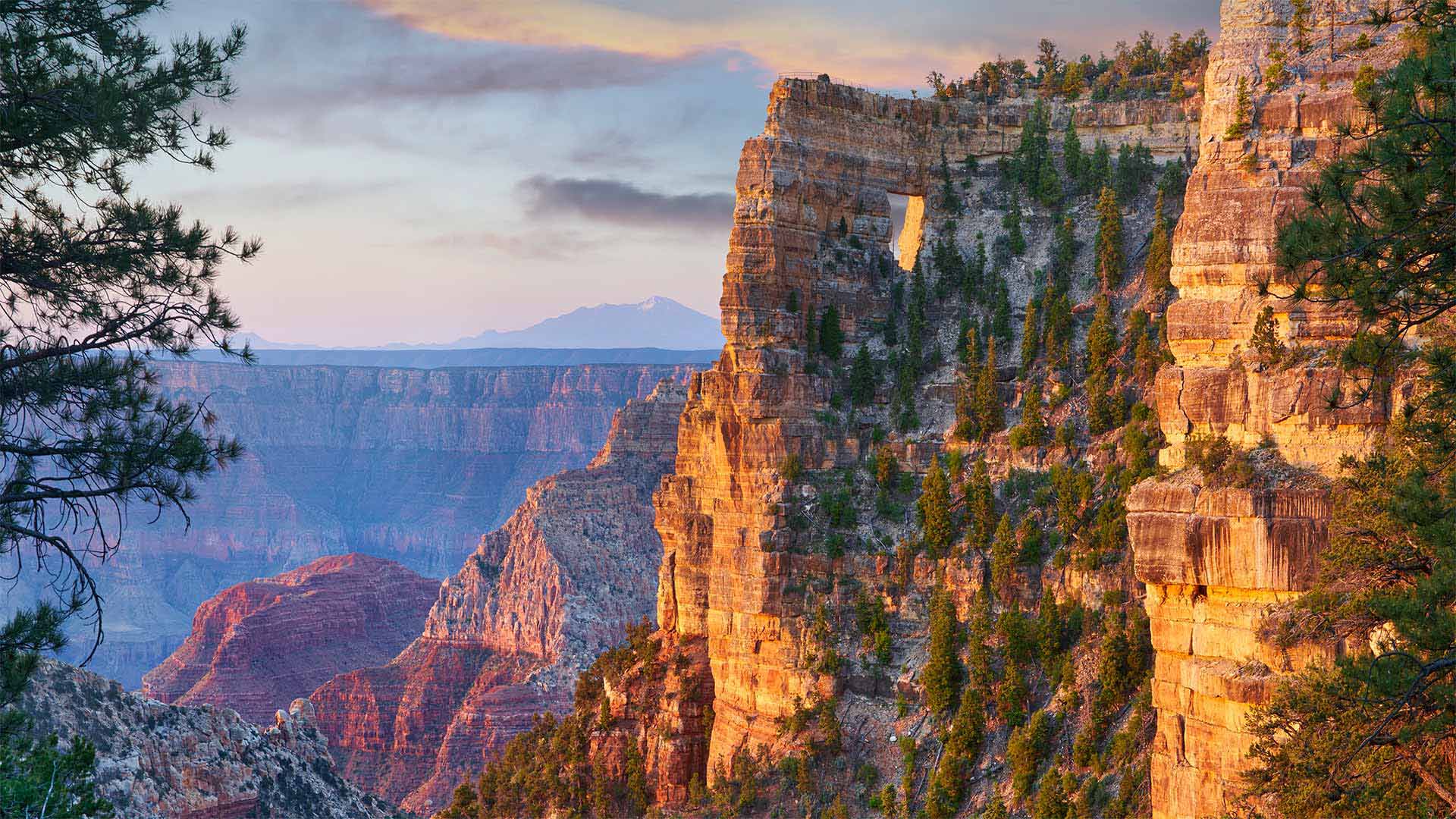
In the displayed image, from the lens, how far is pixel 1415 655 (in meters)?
33.3

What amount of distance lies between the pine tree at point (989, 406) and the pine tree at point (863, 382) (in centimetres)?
805

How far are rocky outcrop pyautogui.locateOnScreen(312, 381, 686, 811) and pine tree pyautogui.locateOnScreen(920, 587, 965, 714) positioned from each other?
3757 inches

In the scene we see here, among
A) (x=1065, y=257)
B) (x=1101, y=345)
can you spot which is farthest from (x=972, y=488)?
(x=1065, y=257)

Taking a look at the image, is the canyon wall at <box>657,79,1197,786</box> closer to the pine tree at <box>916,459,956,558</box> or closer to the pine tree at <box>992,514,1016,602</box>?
the pine tree at <box>916,459,956,558</box>

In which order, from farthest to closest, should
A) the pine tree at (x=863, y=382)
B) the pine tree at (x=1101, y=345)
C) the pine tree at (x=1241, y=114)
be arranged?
the pine tree at (x=863, y=382), the pine tree at (x=1101, y=345), the pine tree at (x=1241, y=114)

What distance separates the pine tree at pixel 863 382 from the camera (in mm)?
87312

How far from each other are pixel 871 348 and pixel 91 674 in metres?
41.9

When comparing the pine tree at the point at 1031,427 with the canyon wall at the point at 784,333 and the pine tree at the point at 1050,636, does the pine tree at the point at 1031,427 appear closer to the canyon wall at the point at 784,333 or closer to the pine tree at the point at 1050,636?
the canyon wall at the point at 784,333

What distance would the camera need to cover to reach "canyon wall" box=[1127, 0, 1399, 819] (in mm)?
46781

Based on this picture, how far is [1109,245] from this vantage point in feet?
269

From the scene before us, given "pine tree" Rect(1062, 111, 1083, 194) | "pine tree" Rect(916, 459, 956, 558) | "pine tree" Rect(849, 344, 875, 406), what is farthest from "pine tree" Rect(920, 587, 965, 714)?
"pine tree" Rect(1062, 111, 1083, 194)

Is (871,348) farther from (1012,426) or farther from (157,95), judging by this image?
(157,95)

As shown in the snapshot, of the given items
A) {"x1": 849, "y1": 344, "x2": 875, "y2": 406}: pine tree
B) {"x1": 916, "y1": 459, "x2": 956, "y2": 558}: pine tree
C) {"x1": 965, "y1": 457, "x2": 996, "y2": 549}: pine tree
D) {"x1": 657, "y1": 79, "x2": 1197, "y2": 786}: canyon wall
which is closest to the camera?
{"x1": 965, "y1": 457, "x2": 996, "y2": 549}: pine tree

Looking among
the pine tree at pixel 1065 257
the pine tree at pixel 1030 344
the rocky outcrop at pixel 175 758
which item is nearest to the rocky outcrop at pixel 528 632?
the rocky outcrop at pixel 175 758
